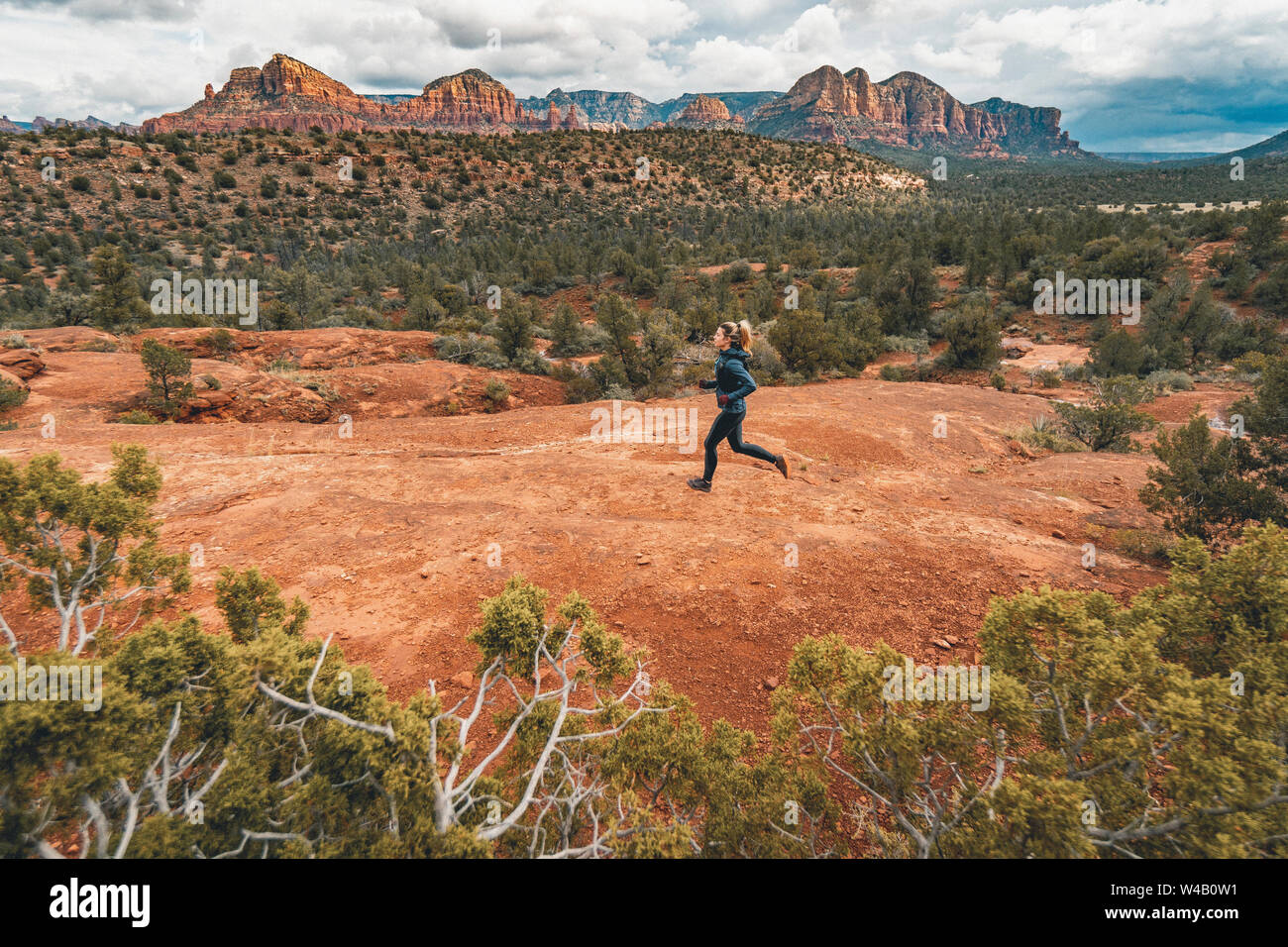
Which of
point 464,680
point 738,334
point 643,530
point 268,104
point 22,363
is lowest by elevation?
point 464,680

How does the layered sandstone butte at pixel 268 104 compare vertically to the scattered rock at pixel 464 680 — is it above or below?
above

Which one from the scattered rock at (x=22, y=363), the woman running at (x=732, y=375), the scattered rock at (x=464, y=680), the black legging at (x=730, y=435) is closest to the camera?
the scattered rock at (x=464, y=680)

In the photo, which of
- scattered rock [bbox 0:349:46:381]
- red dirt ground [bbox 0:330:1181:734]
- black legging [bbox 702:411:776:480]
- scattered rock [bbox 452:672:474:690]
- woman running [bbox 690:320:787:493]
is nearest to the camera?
scattered rock [bbox 452:672:474:690]

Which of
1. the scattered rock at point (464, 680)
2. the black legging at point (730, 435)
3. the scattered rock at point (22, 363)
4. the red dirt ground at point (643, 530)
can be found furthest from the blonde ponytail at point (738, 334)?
the scattered rock at point (22, 363)

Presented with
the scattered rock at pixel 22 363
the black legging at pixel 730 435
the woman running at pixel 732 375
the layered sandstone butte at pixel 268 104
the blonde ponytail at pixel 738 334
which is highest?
the layered sandstone butte at pixel 268 104

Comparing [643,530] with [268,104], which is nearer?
[643,530]

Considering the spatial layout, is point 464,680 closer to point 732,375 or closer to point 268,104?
point 732,375

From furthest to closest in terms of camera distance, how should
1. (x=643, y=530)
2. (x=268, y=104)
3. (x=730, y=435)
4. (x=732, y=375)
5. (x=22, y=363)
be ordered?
(x=268, y=104), (x=22, y=363), (x=730, y=435), (x=643, y=530), (x=732, y=375)

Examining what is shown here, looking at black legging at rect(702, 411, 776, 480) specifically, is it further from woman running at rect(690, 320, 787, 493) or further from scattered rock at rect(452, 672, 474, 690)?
scattered rock at rect(452, 672, 474, 690)

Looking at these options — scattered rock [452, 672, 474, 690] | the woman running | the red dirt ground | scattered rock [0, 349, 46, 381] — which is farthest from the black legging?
scattered rock [0, 349, 46, 381]

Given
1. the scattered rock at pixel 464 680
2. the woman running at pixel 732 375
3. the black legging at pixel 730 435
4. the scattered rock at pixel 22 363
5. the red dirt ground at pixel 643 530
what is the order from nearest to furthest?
the scattered rock at pixel 464 680 → the red dirt ground at pixel 643 530 → the woman running at pixel 732 375 → the black legging at pixel 730 435 → the scattered rock at pixel 22 363

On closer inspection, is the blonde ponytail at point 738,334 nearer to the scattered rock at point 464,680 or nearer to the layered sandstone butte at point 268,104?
the scattered rock at point 464,680

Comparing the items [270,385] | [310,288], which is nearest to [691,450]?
[270,385]

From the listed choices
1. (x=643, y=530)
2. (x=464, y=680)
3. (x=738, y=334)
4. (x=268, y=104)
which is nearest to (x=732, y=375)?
(x=738, y=334)
